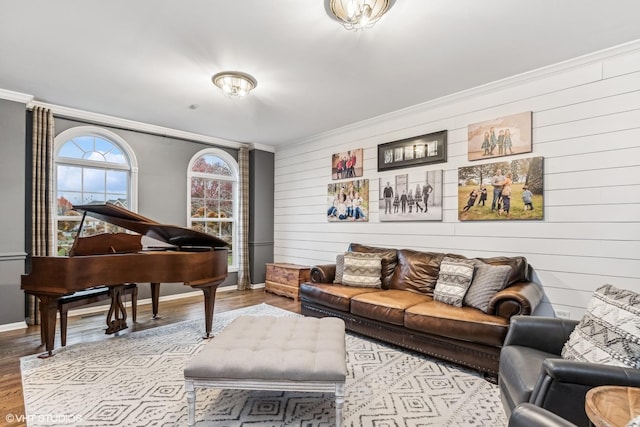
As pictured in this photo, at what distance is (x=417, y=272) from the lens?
11.8ft

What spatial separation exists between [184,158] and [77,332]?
2891mm

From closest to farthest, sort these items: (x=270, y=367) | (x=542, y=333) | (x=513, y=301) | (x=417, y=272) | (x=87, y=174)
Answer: (x=270, y=367) < (x=542, y=333) < (x=513, y=301) < (x=417, y=272) < (x=87, y=174)

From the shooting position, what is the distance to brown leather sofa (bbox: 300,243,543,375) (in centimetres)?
248

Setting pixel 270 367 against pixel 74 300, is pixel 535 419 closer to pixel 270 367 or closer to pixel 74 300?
pixel 270 367

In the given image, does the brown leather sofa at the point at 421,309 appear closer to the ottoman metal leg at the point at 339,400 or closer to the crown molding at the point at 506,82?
the ottoman metal leg at the point at 339,400

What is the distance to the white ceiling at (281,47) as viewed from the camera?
2.20m

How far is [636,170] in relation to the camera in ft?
8.49

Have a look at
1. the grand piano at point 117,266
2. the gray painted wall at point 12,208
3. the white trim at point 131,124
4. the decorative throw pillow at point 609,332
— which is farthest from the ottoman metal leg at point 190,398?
the white trim at point 131,124

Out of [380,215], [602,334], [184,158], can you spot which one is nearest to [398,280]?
[380,215]

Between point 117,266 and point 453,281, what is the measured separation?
3201 mm

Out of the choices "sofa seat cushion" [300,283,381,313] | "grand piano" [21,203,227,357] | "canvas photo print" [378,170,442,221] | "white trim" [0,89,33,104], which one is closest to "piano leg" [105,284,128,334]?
"grand piano" [21,203,227,357]

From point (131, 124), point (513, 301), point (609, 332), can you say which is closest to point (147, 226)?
point (131, 124)

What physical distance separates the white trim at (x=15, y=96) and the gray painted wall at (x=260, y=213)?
3.18 metres

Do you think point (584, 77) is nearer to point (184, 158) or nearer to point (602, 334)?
point (602, 334)
